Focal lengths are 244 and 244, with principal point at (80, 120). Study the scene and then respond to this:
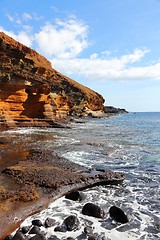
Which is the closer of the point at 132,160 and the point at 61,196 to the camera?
the point at 61,196

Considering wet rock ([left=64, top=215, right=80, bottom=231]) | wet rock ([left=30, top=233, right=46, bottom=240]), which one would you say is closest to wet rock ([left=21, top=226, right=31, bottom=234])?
wet rock ([left=30, top=233, right=46, bottom=240])

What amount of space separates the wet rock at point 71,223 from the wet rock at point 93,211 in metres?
0.65

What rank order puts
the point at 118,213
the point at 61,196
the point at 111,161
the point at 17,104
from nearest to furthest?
the point at 118,213, the point at 61,196, the point at 111,161, the point at 17,104

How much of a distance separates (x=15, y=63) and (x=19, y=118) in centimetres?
758

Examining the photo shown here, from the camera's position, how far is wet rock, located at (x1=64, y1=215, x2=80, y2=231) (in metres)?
7.14

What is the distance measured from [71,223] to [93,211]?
101 centimetres

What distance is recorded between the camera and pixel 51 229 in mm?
7055

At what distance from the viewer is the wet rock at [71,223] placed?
714 centimetres

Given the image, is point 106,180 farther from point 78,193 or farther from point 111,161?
point 111,161

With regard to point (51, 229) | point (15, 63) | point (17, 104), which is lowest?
point (51, 229)

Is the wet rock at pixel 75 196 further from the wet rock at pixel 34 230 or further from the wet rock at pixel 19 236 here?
the wet rock at pixel 19 236

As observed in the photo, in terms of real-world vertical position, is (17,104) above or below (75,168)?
above

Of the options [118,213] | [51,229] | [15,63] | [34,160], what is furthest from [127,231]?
[15,63]

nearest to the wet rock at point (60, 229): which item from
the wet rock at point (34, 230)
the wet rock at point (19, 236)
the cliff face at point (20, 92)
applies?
the wet rock at point (34, 230)
